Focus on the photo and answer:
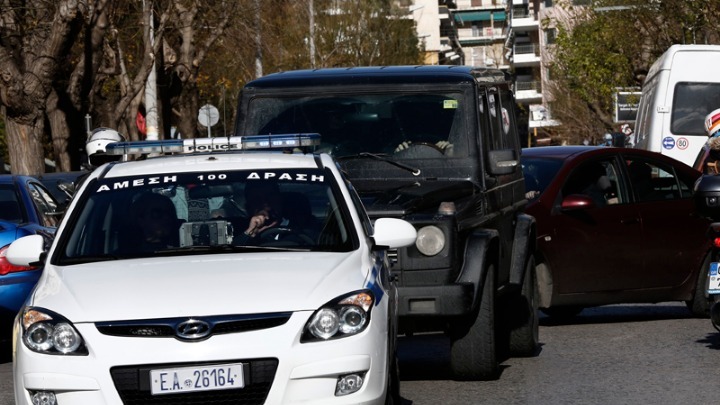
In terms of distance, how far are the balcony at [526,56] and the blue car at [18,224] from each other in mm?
119047

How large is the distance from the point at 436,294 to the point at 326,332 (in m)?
3.01

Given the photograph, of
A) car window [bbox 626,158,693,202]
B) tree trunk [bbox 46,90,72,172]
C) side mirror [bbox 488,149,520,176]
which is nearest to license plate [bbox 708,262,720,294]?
side mirror [bbox 488,149,520,176]

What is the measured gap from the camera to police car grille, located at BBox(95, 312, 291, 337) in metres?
6.84

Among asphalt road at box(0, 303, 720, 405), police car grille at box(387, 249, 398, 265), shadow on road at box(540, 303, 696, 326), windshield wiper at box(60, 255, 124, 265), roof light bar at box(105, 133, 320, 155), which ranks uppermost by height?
roof light bar at box(105, 133, 320, 155)

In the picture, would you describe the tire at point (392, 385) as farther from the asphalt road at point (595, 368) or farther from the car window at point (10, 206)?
the car window at point (10, 206)

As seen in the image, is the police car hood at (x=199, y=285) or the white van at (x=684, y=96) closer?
the police car hood at (x=199, y=285)

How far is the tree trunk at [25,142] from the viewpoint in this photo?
29.3 metres

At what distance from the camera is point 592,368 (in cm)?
1121

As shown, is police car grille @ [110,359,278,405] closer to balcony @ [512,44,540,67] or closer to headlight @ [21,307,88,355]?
headlight @ [21,307,88,355]

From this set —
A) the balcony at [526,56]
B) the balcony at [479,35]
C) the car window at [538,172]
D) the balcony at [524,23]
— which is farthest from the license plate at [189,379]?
the balcony at [479,35]

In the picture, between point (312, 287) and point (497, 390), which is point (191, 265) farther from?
point (497, 390)

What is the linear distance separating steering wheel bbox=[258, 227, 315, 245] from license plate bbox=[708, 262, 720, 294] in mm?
4220

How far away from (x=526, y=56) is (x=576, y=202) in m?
122

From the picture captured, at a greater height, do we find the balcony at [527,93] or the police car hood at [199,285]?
the police car hood at [199,285]
